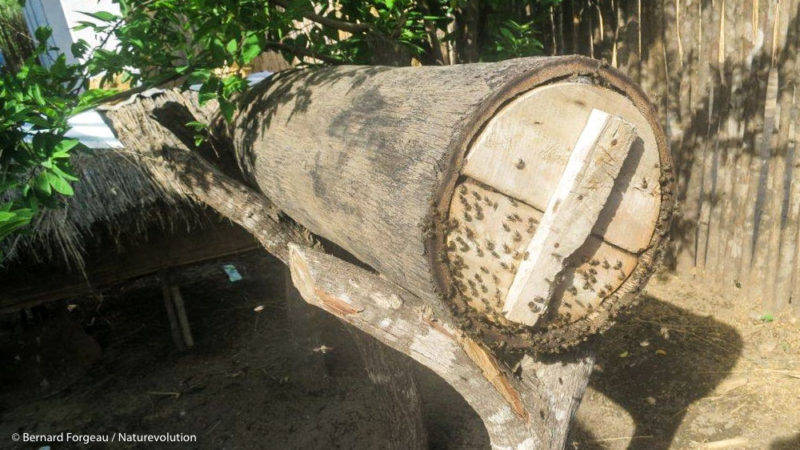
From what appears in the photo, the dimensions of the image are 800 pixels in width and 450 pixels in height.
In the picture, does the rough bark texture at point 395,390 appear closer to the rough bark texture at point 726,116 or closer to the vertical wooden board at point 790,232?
the rough bark texture at point 726,116

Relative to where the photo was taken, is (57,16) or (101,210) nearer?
(101,210)

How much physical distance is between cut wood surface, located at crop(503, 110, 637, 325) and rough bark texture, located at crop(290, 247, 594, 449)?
0.33 m

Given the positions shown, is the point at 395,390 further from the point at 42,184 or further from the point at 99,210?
the point at 99,210

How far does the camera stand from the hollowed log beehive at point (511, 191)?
1717 millimetres

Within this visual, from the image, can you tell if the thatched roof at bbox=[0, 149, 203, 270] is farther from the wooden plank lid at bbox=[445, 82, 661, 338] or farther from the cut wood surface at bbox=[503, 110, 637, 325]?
the cut wood surface at bbox=[503, 110, 637, 325]

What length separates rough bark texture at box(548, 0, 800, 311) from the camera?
13.0ft

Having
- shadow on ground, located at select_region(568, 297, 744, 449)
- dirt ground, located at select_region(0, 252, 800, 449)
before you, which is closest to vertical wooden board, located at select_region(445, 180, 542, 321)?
dirt ground, located at select_region(0, 252, 800, 449)

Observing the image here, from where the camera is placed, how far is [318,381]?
185 inches

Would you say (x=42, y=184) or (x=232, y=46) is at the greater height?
(x=232, y=46)

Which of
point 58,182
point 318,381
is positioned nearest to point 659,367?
point 318,381

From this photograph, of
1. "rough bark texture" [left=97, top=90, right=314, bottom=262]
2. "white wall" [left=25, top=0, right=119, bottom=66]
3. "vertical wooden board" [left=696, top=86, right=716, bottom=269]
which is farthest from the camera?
"white wall" [left=25, top=0, right=119, bottom=66]
